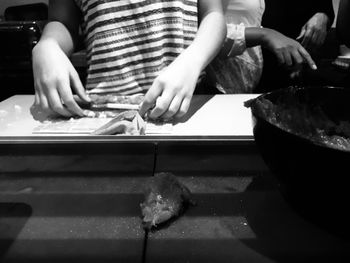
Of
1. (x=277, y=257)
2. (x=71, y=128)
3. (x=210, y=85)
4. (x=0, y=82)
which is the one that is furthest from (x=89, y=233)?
(x=0, y=82)

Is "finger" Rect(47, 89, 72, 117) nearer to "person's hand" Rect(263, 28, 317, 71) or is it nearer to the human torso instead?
the human torso

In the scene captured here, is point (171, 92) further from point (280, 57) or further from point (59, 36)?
point (280, 57)

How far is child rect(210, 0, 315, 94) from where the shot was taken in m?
1.45

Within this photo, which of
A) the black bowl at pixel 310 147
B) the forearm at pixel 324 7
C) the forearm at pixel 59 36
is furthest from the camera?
the forearm at pixel 324 7

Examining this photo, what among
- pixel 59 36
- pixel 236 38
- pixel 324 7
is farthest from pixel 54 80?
pixel 324 7

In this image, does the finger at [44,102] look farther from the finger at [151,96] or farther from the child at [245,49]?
the child at [245,49]

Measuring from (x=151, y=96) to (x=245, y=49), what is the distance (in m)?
0.68

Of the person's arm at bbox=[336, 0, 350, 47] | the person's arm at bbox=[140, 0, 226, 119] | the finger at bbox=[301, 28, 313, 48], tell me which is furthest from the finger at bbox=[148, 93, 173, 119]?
the finger at bbox=[301, 28, 313, 48]

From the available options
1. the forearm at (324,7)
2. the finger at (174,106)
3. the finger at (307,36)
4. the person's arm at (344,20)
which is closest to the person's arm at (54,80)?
the finger at (174,106)

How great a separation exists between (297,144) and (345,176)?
0.07 m

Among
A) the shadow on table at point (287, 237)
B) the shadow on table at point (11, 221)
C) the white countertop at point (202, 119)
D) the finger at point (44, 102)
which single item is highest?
the shadow on table at point (287, 237)

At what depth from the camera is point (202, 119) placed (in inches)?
42.9

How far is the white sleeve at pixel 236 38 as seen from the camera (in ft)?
4.63

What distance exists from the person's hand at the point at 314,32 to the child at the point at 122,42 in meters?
0.71
